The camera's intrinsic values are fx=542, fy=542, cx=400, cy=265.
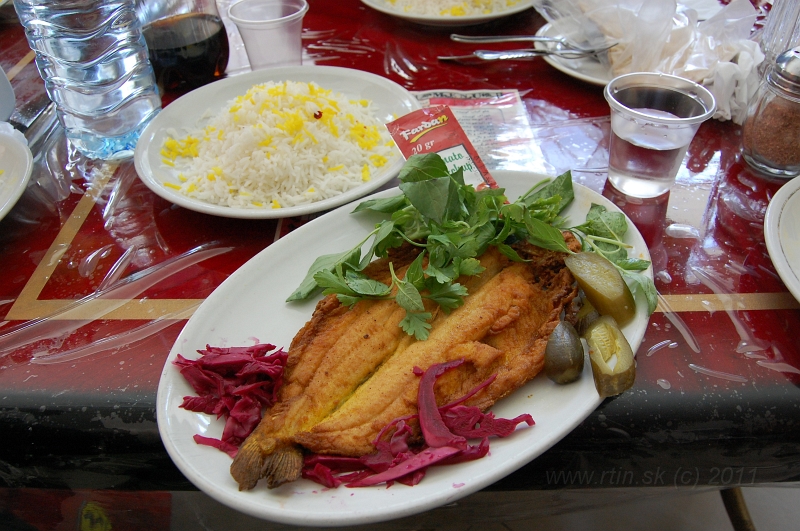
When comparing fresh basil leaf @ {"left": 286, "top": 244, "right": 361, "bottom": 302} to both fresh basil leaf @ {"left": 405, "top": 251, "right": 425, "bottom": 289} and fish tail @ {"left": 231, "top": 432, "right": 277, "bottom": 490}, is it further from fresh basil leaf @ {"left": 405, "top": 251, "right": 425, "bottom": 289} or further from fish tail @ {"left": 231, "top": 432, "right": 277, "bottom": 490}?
fish tail @ {"left": 231, "top": 432, "right": 277, "bottom": 490}

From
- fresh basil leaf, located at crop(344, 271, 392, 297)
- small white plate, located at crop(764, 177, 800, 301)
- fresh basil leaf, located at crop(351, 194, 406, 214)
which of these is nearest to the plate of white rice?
fresh basil leaf, located at crop(351, 194, 406, 214)

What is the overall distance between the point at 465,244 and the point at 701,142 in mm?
1005

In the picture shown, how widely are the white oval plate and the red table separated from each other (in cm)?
11

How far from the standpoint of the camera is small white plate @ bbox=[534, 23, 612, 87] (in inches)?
74.4

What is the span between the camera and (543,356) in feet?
3.27

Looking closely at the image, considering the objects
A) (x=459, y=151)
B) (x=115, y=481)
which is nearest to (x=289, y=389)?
(x=115, y=481)

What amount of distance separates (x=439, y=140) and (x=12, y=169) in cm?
117

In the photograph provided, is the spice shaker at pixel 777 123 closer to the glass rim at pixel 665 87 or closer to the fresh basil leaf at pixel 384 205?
the glass rim at pixel 665 87

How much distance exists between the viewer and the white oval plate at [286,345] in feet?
2.62

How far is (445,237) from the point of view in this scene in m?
1.14

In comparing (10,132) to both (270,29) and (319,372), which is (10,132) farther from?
(319,372)

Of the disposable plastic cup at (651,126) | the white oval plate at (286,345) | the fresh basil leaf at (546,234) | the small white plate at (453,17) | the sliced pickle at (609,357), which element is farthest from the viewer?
the small white plate at (453,17)

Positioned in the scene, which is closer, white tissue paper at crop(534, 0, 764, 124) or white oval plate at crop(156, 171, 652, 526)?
white oval plate at crop(156, 171, 652, 526)

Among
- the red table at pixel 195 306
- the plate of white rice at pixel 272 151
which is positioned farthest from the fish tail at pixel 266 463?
the plate of white rice at pixel 272 151
